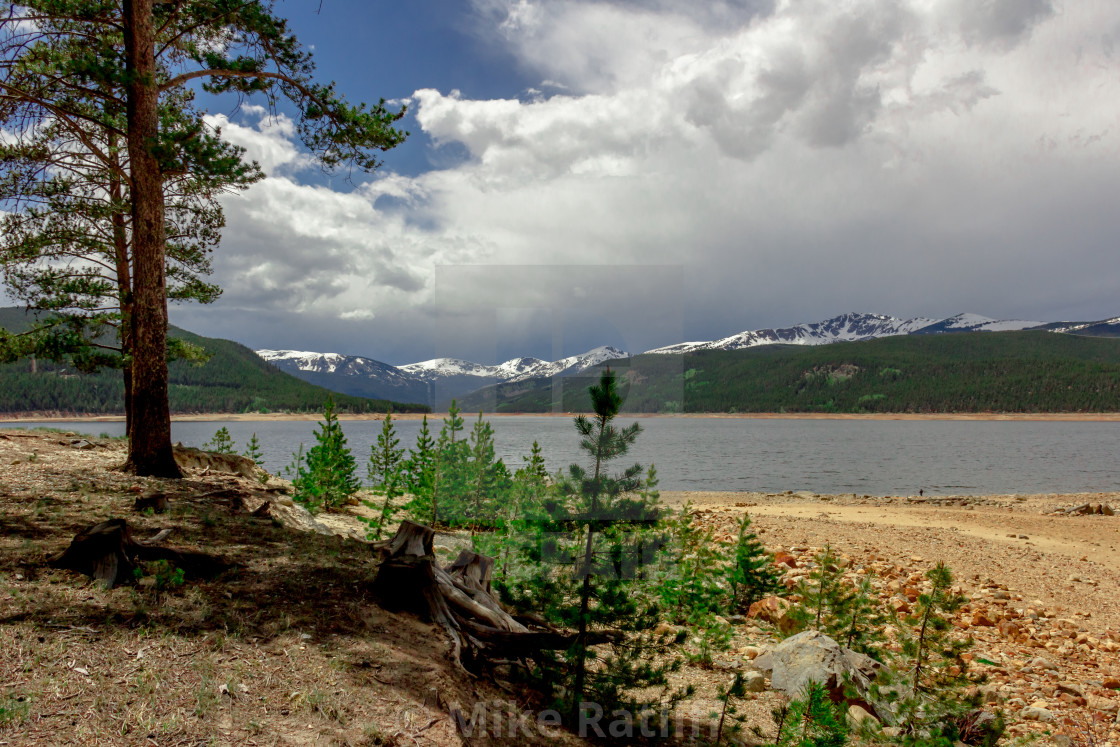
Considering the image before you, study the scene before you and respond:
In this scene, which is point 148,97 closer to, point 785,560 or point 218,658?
point 218,658

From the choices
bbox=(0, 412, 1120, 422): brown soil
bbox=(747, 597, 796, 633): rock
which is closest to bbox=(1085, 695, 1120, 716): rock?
bbox=(747, 597, 796, 633): rock

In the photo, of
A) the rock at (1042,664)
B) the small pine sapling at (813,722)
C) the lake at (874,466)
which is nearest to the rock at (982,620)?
the rock at (1042,664)

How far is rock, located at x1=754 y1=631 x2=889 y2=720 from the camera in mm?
5305

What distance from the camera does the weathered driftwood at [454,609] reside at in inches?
195

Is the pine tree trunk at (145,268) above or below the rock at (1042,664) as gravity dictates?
above

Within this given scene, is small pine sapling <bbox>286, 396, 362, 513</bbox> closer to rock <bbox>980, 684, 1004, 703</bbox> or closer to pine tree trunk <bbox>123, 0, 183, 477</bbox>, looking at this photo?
pine tree trunk <bbox>123, 0, 183, 477</bbox>

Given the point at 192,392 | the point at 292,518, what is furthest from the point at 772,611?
the point at 192,392

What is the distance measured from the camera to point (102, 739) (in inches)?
115

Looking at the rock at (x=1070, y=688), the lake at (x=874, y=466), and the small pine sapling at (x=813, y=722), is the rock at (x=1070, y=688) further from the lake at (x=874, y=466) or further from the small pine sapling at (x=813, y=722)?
the lake at (x=874, y=466)

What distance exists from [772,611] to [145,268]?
40.8 feet

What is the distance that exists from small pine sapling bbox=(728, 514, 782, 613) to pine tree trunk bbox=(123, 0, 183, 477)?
403 inches

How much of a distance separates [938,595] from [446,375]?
29.7 ft

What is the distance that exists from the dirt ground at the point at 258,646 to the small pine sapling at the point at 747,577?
31.2 inches

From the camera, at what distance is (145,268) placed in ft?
32.1
